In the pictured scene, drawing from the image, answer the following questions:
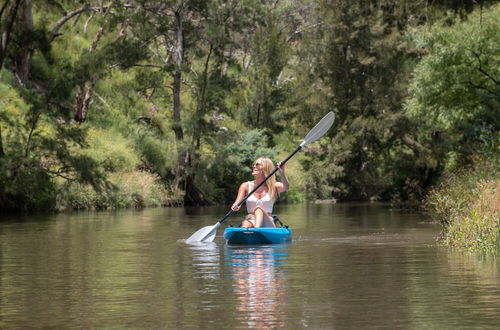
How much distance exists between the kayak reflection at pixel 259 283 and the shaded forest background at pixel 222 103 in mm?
18374

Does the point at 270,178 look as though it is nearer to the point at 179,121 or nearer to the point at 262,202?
the point at 262,202

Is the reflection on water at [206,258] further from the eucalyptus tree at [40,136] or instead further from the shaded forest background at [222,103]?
the shaded forest background at [222,103]

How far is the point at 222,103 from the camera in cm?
5284

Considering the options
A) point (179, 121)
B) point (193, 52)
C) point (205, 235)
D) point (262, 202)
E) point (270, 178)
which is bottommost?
point (205, 235)

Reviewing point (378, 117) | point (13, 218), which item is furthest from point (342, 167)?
point (13, 218)

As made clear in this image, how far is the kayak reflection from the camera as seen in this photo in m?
10.1

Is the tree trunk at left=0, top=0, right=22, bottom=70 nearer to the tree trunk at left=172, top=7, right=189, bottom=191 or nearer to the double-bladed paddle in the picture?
the tree trunk at left=172, top=7, right=189, bottom=191

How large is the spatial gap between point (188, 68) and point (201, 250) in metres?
32.1

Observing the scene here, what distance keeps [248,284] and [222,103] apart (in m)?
40.1

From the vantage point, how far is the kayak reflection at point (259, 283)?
10.1 metres

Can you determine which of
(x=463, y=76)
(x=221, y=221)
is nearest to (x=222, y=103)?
(x=463, y=76)

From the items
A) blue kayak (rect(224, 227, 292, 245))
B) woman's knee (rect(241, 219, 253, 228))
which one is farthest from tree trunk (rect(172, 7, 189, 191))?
blue kayak (rect(224, 227, 292, 245))

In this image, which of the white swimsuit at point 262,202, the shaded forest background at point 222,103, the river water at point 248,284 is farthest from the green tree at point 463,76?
the white swimsuit at point 262,202

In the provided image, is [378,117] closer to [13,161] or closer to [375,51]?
[375,51]
